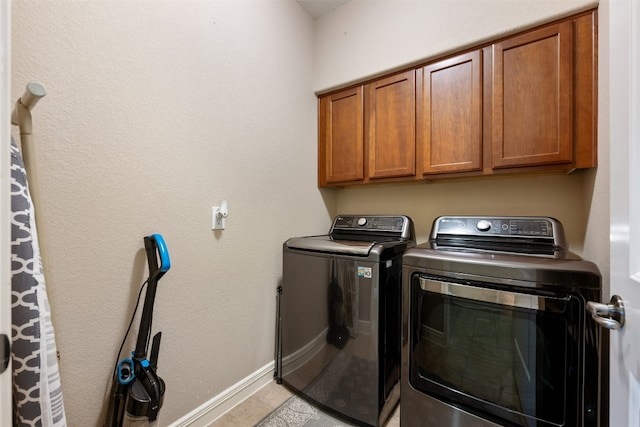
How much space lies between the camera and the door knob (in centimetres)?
57

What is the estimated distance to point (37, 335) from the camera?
0.63 meters

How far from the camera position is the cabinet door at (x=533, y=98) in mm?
1280

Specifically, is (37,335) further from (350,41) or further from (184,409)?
(350,41)

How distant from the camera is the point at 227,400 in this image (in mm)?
1460

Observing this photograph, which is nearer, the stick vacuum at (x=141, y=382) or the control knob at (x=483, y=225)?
A: the stick vacuum at (x=141, y=382)

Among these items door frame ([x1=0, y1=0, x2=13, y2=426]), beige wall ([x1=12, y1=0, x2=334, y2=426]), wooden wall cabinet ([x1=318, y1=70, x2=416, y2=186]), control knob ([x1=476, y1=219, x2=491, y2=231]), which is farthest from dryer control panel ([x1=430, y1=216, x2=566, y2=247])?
door frame ([x1=0, y1=0, x2=13, y2=426])

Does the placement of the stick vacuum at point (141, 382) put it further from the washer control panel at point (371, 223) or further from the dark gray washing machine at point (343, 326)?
the washer control panel at point (371, 223)

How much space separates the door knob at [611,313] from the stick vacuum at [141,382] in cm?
129

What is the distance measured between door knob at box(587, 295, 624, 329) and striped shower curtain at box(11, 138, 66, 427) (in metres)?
1.32

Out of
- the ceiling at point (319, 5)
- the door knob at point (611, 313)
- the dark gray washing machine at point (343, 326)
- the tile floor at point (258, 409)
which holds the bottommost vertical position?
the tile floor at point (258, 409)

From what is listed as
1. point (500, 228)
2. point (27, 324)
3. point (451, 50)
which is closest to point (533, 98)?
point (451, 50)

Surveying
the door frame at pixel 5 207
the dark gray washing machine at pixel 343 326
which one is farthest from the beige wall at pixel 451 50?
the door frame at pixel 5 207

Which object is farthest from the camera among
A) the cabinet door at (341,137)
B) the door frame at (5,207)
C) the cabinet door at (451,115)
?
the cabinet door at (341,137)

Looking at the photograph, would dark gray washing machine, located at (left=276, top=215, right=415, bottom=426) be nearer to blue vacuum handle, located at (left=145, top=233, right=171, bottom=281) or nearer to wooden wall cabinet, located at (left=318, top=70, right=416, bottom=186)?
wooden wall cabinet, located at (left=318, top=70, right=416, bottom=186)
